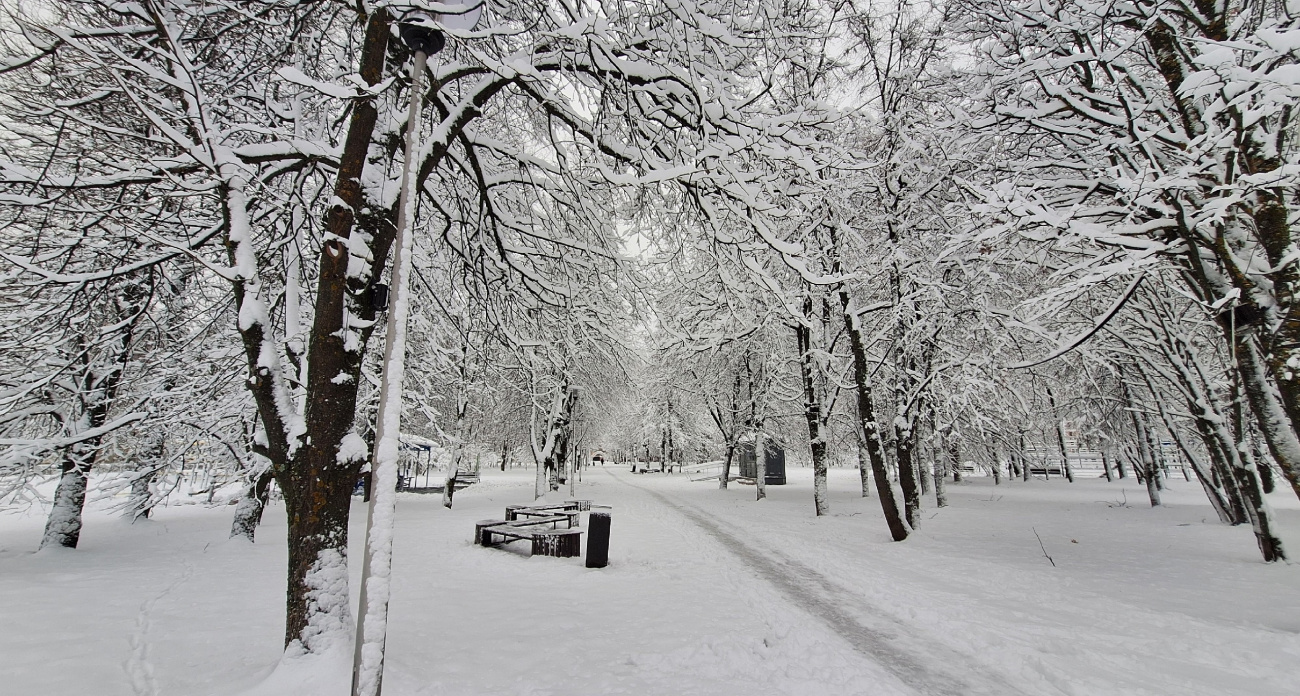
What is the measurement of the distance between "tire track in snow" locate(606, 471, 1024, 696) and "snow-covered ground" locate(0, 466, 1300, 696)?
3 centimetres

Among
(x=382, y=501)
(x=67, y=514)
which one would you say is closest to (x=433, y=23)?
(x=382, y=501)

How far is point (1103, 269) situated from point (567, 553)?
337 inches

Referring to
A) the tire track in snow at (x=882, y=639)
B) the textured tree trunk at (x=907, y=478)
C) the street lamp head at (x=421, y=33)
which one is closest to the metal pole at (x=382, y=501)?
the street lamp head at (x=421, y=33)

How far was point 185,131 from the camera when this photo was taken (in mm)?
5230

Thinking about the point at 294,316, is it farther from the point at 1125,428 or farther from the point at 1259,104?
the point at 1125,428

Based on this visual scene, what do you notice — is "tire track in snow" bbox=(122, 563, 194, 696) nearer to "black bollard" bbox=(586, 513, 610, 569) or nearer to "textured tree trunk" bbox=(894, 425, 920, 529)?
"black bollard" bbox=(586, 513, 610, 569)

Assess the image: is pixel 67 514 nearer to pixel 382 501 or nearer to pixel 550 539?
pixel 550 539

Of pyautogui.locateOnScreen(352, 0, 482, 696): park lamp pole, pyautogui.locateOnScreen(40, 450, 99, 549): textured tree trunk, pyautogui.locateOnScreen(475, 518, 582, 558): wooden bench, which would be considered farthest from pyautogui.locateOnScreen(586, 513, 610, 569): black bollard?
pyautogui.locateOnScreen(40, 450, 99, 549): textured tree trunk

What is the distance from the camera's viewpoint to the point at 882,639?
5.10 m

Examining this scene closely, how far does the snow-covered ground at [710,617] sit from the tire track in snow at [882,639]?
31 mm

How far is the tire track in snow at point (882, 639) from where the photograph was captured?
415cm

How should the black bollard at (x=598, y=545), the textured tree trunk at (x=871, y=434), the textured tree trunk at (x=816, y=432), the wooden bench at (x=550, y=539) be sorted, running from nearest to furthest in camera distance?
the black bollard at (x=598, y=545)
the wooden bench at (x=550, y=539)
the textured tree trunk at (x=871, y=434)
the textured tree trunk at (x=816, y=432)

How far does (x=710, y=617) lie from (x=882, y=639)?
5.68ft

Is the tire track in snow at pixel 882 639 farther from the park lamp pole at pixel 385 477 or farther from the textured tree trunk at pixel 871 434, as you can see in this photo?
the park lamp pole at pixel 385 477
